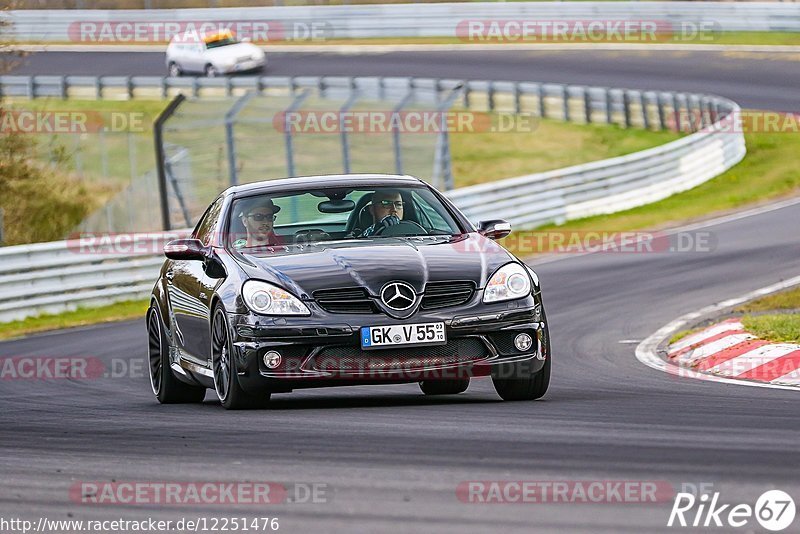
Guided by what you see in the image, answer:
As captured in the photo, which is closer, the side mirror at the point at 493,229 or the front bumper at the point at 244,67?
the side mirror at the point at 493,229

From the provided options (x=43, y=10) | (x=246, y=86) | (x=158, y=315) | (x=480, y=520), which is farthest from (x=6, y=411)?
(x=43, y=10)

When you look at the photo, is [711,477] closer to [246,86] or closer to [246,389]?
[246,389]

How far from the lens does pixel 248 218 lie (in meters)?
10.0

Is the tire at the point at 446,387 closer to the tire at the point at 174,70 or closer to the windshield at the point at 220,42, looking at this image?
the windshield at the point at 220,42

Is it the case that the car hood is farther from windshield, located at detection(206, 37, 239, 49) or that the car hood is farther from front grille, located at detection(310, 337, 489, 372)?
windshield, located at detection(206, 37, 239, 49)

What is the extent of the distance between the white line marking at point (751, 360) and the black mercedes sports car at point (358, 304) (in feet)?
6.99

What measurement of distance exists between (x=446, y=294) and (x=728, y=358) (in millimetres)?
3367

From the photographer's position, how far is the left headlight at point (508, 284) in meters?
8.91

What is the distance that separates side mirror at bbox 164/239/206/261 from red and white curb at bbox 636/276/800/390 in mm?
3500

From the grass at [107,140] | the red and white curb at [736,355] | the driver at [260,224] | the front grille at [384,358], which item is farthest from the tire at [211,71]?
the front grille at [384,358]

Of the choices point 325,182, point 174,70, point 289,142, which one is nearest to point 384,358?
point 325,182

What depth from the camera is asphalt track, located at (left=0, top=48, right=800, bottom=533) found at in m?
5.66

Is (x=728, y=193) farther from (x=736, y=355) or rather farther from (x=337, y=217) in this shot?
(x=337, y=217)

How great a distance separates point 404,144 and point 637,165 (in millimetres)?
4181
